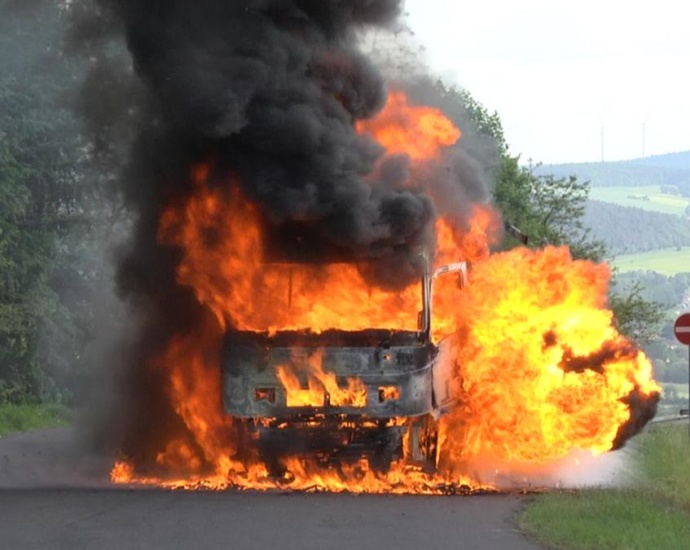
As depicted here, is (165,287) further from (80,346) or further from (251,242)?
(80,346)

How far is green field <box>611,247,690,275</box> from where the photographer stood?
43156mm

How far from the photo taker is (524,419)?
15.6m

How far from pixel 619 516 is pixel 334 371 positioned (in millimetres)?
3526

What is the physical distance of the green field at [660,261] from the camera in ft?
142

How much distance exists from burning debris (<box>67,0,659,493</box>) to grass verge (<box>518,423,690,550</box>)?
3.97 ft

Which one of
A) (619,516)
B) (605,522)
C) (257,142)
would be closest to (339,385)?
(257,142)

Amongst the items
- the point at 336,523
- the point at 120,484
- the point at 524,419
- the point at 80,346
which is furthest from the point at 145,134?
the point at 80,346

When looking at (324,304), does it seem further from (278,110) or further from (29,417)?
(29,417)

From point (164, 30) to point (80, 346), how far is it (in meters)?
15.9

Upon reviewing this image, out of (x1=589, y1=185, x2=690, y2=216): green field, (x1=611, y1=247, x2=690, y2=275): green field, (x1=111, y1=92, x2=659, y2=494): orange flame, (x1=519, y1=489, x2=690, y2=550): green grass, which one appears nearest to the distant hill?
(x1=589, y1=185, x2=690, y2=216): green field

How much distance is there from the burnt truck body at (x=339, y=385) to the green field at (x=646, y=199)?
36.6 metres

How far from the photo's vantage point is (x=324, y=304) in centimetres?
1547

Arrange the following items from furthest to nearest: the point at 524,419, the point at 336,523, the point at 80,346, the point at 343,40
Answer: the point at 80,346
the point at 343,40
the point at 524,419
the point at 336,523

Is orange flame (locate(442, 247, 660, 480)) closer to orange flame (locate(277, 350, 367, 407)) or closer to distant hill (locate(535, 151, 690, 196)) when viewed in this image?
orange flame (locate(277, 350, 367, 407))
